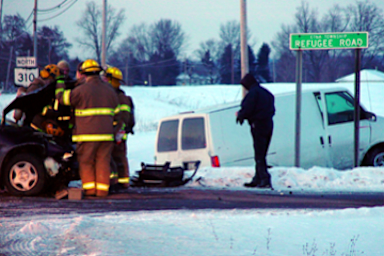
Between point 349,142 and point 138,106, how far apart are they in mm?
30272

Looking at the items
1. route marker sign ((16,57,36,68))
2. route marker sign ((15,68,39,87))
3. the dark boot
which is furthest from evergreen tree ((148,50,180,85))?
the dark boot

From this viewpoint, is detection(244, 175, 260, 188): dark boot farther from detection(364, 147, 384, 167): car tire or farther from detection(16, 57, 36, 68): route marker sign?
detection(16, 57, 36, 68): route marker sign

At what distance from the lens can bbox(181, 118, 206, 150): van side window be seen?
10.2 meters

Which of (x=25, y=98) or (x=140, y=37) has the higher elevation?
(x=140, y=37)

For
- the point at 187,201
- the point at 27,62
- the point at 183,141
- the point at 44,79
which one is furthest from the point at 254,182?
the point at 27,62

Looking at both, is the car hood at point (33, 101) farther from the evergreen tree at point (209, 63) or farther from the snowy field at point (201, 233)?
the evergreen tree at point (209, 63)

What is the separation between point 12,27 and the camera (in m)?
34.3

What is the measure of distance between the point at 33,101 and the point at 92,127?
3.84 feet

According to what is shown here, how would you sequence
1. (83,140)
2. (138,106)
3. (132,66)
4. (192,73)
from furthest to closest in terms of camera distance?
(132,66) < (192,73) < (138,106) < (83,140)

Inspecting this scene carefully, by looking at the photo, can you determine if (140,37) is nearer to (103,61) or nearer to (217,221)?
(103,61)

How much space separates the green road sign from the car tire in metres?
2.29

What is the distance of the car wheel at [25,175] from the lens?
7379mm

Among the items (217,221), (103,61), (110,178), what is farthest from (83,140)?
(103,61)

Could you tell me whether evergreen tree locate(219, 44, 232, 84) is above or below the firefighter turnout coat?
above
